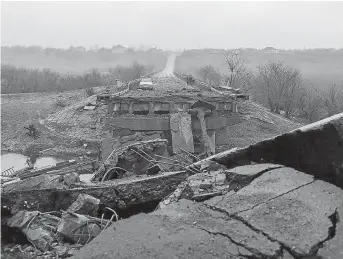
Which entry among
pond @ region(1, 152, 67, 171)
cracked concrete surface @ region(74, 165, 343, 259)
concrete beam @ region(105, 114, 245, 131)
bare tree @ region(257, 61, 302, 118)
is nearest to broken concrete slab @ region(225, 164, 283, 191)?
cracked concrete surface @ region(74, 165, 343, 259)

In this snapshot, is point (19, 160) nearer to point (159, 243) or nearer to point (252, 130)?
point (252, 130)

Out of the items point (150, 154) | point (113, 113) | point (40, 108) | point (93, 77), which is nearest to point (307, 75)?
point (93, 77)

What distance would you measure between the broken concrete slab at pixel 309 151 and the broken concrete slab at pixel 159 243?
70.8 inches

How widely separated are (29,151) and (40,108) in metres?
8.14

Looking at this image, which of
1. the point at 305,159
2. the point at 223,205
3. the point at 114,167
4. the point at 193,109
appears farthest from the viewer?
the point at 193,109

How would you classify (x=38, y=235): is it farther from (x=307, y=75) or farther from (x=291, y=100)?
(x=307, y=75)

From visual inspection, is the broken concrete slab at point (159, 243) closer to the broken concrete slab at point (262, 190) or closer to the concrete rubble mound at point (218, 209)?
the concrete rubble mound at point (218, 209)

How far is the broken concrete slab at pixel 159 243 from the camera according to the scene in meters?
2.55

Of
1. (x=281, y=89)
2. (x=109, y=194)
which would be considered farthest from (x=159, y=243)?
(x=281, y=89)

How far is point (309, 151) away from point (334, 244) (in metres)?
1.52

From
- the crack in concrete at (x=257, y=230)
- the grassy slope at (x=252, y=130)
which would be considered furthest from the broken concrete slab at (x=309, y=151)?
the grassy slope at (x=252, y=130)

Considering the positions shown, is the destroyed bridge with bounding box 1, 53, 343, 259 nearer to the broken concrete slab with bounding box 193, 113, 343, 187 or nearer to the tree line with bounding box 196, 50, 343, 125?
the broken concrete slab with bounding box 193, 113, 343, 187

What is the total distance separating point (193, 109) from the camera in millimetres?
13016

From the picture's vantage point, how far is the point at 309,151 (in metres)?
4.02
